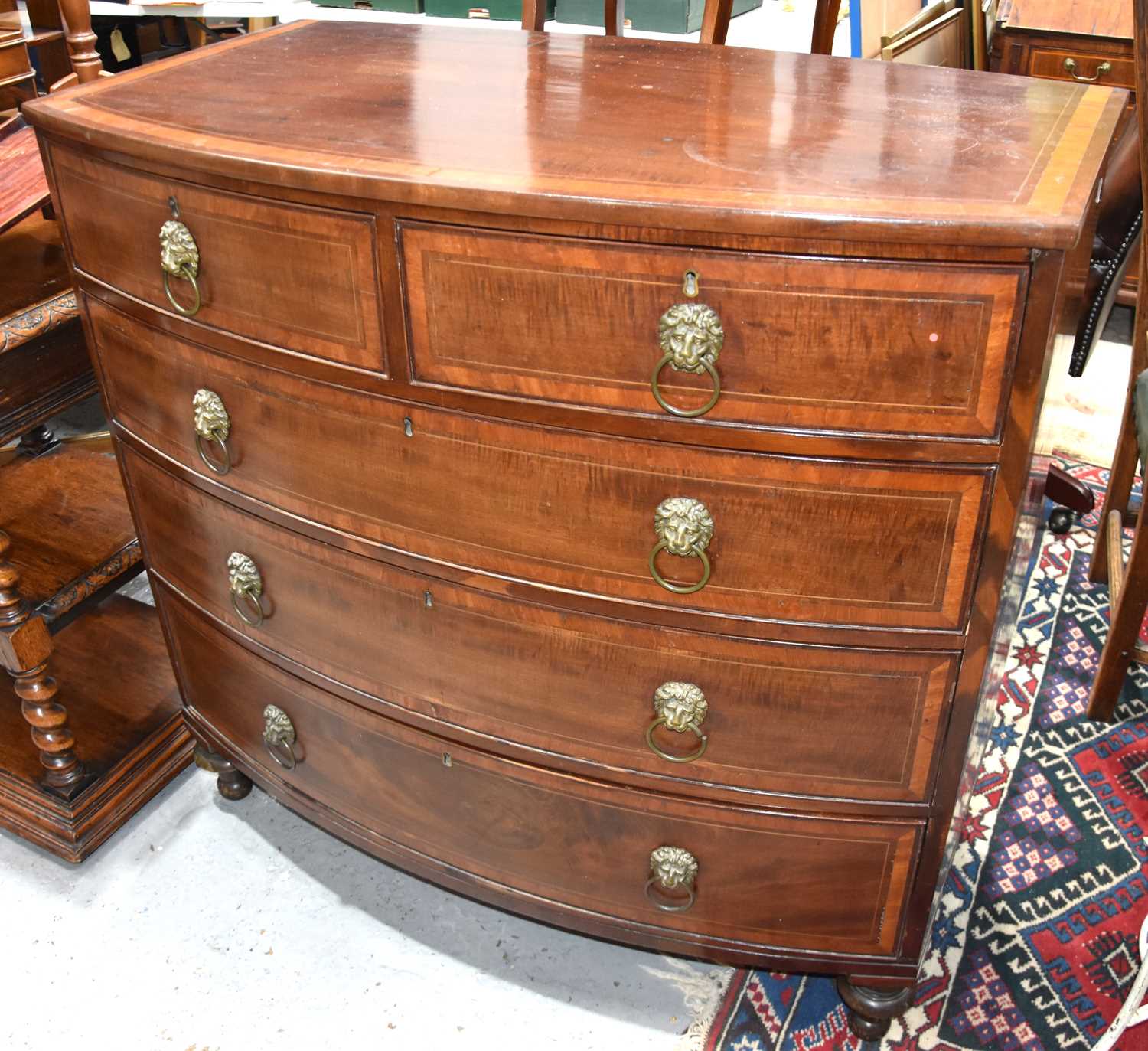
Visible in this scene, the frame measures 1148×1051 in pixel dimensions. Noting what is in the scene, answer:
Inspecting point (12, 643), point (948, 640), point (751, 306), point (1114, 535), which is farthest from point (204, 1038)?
point (1114, 535)

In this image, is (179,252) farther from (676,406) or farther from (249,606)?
(676,406)

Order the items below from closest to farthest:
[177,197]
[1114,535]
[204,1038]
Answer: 1. [177,197]
2. [204,1038]
3. [1114,535]

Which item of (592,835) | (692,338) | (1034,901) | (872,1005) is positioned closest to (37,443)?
(592,835)

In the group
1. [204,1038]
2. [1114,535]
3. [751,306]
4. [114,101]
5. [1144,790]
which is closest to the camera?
[751,306]

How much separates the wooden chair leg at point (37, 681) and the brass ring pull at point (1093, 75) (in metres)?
3.20

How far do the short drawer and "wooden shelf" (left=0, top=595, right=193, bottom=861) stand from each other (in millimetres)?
3004

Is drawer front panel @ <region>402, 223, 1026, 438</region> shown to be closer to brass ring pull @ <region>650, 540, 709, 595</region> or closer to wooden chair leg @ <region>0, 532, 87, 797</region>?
brass ring pull @ <region>650, 540, 709, 595</region>

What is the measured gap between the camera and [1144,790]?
1.94 m

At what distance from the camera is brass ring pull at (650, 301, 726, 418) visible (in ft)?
3.41

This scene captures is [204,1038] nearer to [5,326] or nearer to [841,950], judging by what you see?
[841,950]

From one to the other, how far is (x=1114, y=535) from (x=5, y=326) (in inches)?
80.1

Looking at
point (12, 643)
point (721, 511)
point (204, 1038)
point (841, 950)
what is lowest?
point (204, 1038)

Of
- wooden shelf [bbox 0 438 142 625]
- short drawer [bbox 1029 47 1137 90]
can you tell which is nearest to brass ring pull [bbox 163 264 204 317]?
wooden shelf [bbox 0 438 142 625]

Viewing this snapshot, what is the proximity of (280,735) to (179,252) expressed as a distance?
73cm
